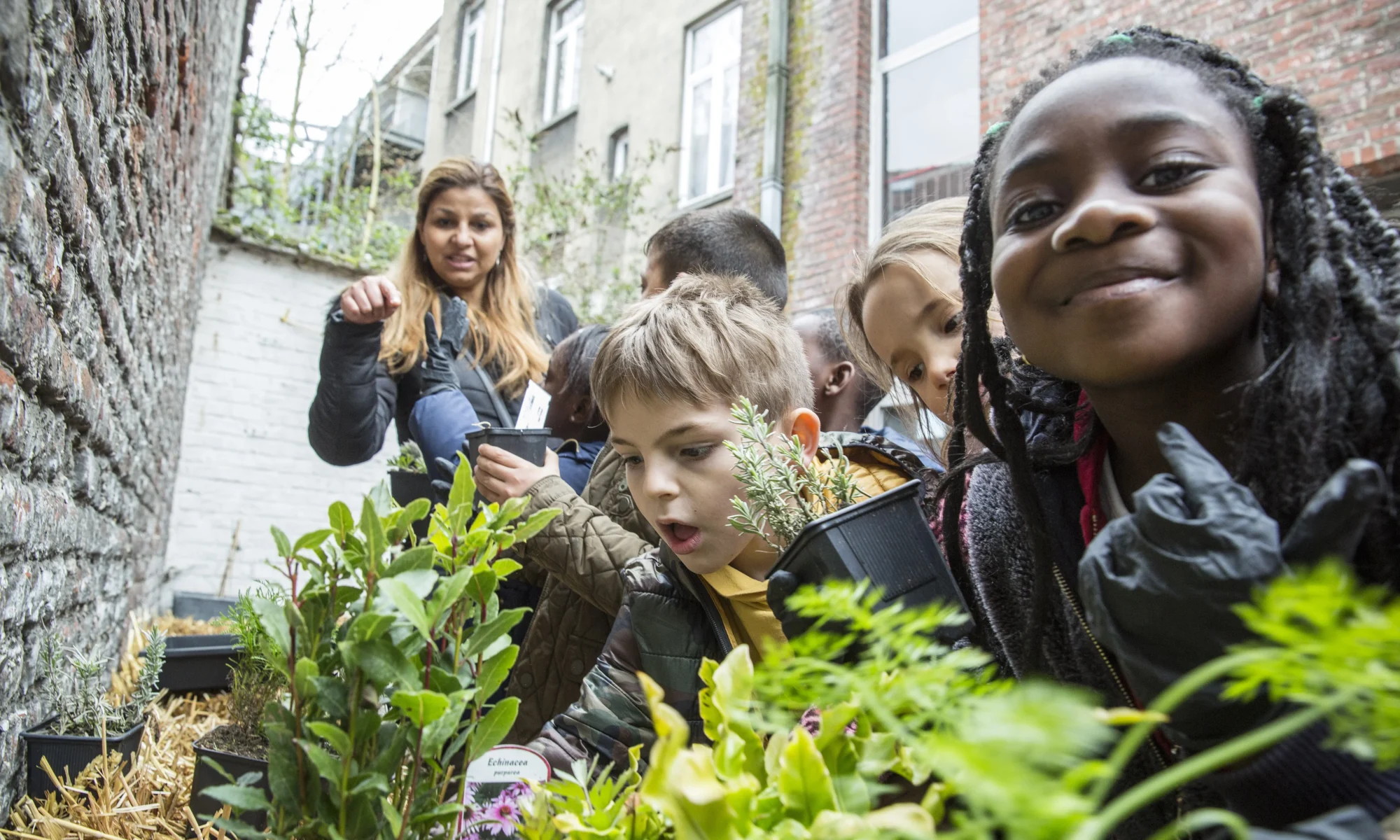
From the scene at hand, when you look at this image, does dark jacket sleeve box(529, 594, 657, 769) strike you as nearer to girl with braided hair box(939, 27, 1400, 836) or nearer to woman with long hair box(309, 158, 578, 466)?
girl with braided hair box(939, 27, 1400, 836)

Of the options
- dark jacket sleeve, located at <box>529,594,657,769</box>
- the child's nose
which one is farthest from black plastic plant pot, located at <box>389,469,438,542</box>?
the child's nose

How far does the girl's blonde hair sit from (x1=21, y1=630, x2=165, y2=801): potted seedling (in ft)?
5.91

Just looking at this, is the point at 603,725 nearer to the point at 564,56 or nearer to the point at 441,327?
the point at 441,327

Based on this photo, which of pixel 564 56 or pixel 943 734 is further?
pixel 564 56

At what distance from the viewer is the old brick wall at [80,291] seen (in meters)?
1.23

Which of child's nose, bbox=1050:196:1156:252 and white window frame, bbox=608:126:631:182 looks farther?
white window frame, bbox=608:126:631:182

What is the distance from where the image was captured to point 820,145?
7.52 m

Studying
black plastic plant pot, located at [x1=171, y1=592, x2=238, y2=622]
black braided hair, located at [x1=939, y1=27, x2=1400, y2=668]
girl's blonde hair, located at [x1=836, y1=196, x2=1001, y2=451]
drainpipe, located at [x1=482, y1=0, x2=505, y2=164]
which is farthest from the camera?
drainpipe, located at [x1=482, y1=0, x2=505, y2=164]

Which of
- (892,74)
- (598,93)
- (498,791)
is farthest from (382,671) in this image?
(598,93)

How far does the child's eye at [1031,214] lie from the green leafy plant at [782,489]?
309 millimetres

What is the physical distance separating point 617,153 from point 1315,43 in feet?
24.6

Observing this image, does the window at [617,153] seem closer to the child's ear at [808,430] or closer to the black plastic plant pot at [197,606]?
the black plastic plant pot at [197,606]

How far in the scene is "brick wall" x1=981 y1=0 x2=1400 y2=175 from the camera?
4461mm

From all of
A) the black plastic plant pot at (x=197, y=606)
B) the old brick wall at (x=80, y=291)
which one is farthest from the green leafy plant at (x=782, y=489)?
the black plastic plant pot at (x=197, y=606)
